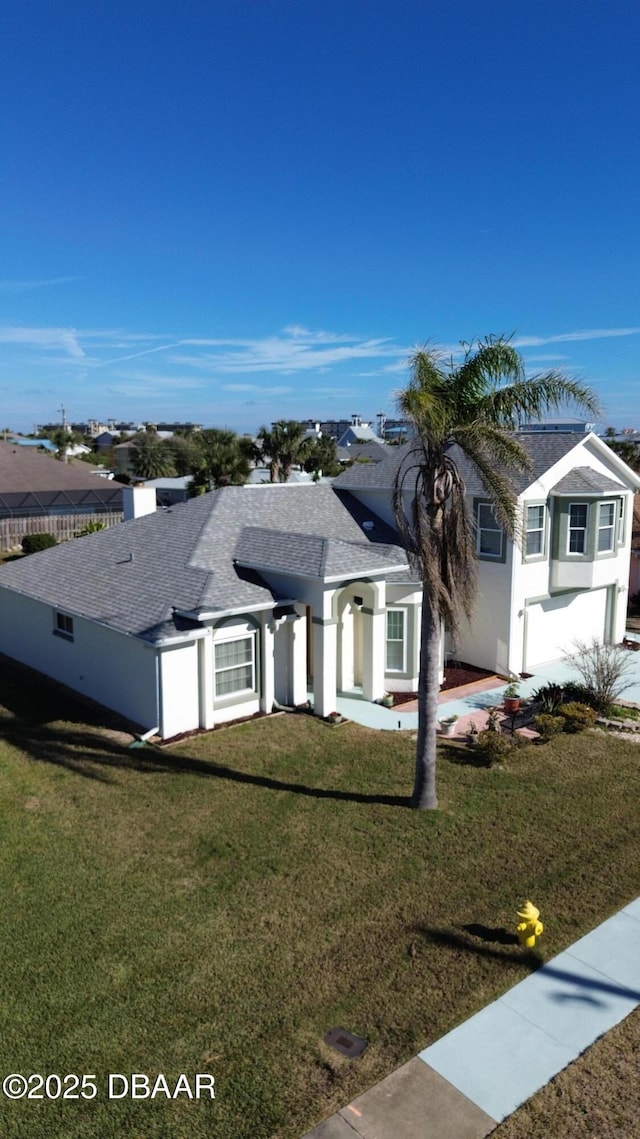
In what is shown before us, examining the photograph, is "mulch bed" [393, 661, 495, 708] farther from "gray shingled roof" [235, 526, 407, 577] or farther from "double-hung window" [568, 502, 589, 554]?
"double-hung window" [568, 502, 589, 554]

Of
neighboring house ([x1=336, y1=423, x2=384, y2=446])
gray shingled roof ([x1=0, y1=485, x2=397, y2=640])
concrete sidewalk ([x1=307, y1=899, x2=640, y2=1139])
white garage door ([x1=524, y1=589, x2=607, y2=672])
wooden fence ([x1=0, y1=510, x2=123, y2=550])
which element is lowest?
concrete sidewalk ([x1=307, y1=899, x2=640, y2=1139])

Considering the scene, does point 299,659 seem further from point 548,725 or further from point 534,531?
point 534,531

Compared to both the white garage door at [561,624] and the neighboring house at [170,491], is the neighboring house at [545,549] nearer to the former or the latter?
the white garage door at [561,624]

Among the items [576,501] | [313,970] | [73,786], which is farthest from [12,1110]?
[576,501]

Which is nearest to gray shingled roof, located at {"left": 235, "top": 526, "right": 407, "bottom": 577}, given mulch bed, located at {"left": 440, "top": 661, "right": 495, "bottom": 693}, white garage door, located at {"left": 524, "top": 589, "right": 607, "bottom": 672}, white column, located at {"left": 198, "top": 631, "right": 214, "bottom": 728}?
white column, located at {"left": 198, "top": 631, "right": 214, "bottom": 728}

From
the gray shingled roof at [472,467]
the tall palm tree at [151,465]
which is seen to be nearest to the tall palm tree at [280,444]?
the gray shingled roof at [472,467]

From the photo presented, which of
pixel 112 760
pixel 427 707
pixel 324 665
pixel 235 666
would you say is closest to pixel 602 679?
pixel 324 665

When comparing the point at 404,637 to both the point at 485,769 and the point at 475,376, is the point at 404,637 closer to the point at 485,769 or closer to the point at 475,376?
the point at 485,769
